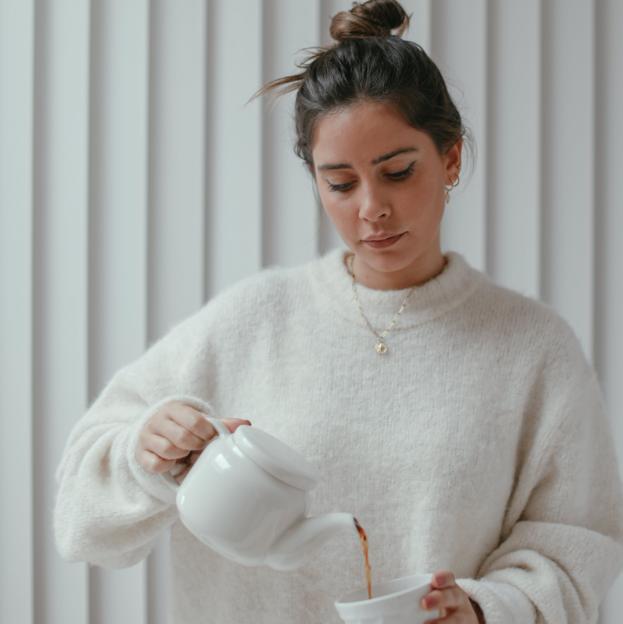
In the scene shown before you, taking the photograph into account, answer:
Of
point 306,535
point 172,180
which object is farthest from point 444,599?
point 172,180

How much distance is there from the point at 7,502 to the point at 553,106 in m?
1.08

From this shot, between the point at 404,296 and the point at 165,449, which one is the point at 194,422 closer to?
the point at 165,449

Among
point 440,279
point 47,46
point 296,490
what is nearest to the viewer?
point 296,490

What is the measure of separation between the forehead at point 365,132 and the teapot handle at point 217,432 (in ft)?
1.02

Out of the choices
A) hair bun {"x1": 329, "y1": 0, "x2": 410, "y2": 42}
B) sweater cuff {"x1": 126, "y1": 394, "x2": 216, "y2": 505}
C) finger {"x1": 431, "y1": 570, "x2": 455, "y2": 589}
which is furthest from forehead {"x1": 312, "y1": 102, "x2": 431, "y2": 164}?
finger {"x1": 431, "y1": 570, "x2": 455, "y2": 589}

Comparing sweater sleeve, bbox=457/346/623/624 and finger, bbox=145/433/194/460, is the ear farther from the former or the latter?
finger, bbox=145/433/194/460

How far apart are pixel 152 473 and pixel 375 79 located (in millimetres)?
479

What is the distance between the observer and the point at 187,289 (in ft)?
4.86

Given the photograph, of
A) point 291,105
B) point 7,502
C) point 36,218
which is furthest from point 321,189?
point 7,502

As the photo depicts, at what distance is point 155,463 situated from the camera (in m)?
0.93

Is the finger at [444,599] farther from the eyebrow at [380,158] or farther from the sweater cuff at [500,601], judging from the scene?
the eyebrow at [380,158]

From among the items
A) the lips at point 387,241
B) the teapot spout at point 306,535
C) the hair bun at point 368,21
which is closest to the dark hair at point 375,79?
the hair bun at point 368,21

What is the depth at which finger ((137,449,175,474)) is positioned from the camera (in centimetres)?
93

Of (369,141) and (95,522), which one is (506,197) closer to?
(369,141)
